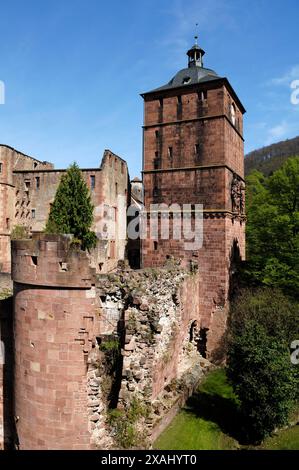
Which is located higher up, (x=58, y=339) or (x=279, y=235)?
(x=279, y=235)

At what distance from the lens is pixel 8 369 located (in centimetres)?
1198

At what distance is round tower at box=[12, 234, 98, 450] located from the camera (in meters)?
9.87

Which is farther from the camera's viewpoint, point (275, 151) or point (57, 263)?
point (275, 151)

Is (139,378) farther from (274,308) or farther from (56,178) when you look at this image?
(56,178)

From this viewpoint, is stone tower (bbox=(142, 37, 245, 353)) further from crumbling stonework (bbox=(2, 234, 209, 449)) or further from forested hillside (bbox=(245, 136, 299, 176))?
forested hillside (bbox=(245, 136, 299, 176))

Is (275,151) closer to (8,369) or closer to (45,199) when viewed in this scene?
(45,199)

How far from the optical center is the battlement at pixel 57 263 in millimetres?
9859

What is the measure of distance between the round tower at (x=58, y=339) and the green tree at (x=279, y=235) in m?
11.0

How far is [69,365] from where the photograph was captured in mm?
9945

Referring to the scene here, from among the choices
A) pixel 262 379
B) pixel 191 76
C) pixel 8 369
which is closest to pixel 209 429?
pixel 262 379

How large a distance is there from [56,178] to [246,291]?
18.9 metres

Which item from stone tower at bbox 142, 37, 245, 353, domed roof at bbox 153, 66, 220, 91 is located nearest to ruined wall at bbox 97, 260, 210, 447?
stone tower at bbox 142, 37, 245, 353

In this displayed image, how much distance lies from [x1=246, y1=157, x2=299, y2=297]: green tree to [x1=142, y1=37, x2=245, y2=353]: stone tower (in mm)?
1436

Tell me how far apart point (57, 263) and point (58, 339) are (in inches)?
78.2
